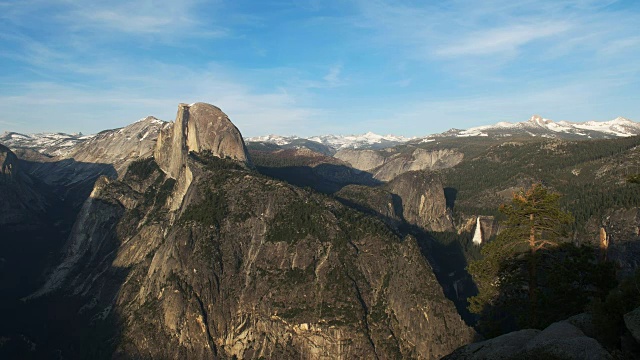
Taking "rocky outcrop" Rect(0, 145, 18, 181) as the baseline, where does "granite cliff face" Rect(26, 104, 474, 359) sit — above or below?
below

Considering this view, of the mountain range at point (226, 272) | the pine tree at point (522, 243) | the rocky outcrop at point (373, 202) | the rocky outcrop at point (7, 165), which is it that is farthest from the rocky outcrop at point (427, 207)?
the rocky outcrop at point (7, 165)

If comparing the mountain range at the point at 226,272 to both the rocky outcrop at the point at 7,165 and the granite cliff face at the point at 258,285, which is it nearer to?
the granite cliff face at the point at 258,285

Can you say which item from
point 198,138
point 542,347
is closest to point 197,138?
point 198,138

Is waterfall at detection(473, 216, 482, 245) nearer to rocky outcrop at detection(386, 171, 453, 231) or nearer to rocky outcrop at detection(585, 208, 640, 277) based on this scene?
rocky outcrop at detection(386, 171, 453, 231)

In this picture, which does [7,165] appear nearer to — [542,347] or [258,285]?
[258,285]

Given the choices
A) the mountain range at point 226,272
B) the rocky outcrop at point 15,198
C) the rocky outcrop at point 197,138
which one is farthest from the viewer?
the rocky outcrop at point 15,198

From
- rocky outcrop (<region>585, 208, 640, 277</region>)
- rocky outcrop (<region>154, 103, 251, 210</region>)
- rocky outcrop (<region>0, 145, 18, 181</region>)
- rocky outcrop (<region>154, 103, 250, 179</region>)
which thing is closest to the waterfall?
rocky outcrop (<region>585, 208, 640, 277</region>)
